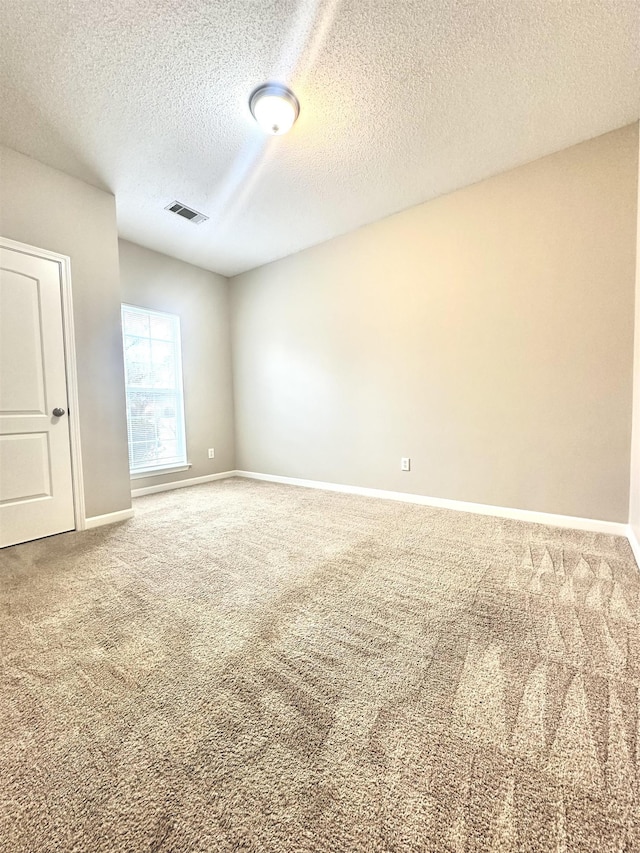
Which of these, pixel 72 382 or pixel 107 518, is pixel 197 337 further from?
pixel 107 518

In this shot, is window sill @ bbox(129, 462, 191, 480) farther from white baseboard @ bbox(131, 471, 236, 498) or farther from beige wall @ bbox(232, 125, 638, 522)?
beige wall @ bbox(232, 125, 638, 522)

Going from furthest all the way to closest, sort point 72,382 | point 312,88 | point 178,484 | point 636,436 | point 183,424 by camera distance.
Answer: point 183,424, point 178,484, point 72,382, point 636,436, point 312,88

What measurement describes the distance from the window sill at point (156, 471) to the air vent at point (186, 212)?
2.62 metres

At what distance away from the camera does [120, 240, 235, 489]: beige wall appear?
378 centimetres

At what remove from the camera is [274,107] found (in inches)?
78.1

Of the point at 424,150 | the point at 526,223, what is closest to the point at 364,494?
the point at 526,223

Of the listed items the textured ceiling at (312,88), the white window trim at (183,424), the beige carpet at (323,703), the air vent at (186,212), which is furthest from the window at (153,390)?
the beige carpet at (323,703)

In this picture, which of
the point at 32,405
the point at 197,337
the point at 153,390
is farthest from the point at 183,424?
the point at 32,405

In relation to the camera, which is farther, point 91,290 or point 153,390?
point 153,390

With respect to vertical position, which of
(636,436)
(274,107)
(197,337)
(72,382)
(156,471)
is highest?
(274,107)

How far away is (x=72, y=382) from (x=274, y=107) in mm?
2322

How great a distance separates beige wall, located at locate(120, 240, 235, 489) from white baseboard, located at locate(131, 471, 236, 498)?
5 cm

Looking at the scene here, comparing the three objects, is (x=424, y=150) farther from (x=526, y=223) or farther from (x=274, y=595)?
(x=274, y=595)

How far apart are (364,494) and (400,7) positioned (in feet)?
10.8
